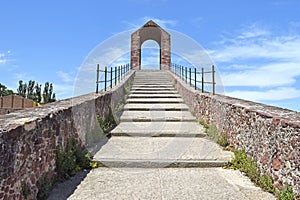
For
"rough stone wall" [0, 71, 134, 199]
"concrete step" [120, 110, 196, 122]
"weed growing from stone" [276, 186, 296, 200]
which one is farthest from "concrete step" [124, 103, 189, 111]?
"weed growing from stone" [276, 186, 296, 200]

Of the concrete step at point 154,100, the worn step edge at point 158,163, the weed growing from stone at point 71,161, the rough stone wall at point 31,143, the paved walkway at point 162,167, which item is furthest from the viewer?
the concrete step at point 154,100

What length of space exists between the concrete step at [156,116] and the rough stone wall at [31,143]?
2.84 m

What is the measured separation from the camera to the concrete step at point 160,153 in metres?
4.56

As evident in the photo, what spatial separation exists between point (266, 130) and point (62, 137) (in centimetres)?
282

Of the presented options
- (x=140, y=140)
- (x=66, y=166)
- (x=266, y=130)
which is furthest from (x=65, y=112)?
(x=266, y=130)

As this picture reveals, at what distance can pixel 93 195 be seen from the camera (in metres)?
3.43

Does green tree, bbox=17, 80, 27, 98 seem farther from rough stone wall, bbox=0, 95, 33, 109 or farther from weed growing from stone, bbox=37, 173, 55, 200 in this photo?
weed growing from stone, bbox=37, 173, 55, 200

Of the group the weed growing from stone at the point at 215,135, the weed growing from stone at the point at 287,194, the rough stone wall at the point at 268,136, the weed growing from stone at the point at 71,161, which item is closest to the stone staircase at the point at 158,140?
the weed growing from stone at the point at 215,135

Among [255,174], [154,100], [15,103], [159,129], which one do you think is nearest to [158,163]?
[255,174]

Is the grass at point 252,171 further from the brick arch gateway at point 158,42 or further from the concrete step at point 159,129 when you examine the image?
the brick arch gateway at point 158,42

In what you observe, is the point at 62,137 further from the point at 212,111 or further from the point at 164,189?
the point at 212,111

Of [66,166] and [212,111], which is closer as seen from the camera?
[66,166]

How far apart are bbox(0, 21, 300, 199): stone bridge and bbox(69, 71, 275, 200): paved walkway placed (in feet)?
0.04

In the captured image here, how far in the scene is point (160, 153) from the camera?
5.00 metres
